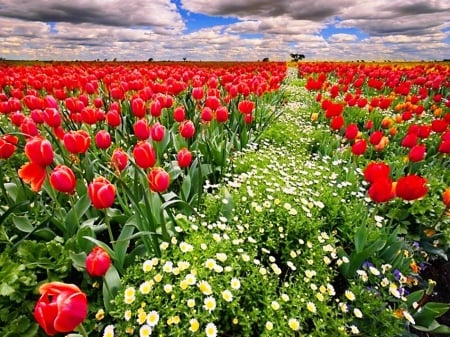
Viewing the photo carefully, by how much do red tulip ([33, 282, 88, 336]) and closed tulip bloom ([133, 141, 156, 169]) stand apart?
43.3 inches

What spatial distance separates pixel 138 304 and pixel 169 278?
24 cm

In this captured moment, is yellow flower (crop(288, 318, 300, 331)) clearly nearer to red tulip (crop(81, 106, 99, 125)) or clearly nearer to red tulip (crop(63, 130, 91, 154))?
red tulip (crop(63, 130, 91, 154))

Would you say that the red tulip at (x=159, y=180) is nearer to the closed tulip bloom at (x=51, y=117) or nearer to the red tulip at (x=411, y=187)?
the closed tulip bloom at (x=51, y=117)

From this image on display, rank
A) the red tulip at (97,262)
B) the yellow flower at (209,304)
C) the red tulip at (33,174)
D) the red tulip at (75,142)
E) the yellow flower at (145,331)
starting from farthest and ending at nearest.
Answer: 1. the red tulip at (75,142)
2. the red tulip at (33,174)
3. the yellow flower at (209,304)
4. the yellow flower at (145,331)
5. the red tulip at (97,262)

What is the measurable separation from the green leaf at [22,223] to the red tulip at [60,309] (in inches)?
55.2

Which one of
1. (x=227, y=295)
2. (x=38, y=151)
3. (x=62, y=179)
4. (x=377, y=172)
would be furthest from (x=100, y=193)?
(x=377, y=172)

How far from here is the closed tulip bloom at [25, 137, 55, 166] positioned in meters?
2.07

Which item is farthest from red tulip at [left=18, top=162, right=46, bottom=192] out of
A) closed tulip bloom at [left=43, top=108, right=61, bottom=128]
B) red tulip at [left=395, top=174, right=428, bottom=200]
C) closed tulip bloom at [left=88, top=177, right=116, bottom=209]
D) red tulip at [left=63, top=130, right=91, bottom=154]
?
red tulip at [left=395, top=174, right=428, bottom=200]

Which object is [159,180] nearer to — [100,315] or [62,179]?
[62,179]

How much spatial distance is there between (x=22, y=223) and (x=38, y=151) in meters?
0.74

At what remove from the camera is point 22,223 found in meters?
2.51

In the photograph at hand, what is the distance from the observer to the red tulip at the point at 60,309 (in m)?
1.26

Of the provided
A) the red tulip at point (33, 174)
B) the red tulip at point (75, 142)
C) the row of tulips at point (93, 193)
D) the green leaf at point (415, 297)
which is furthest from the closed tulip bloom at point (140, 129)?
the green leaf at point (415, 297)

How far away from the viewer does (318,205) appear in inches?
121
